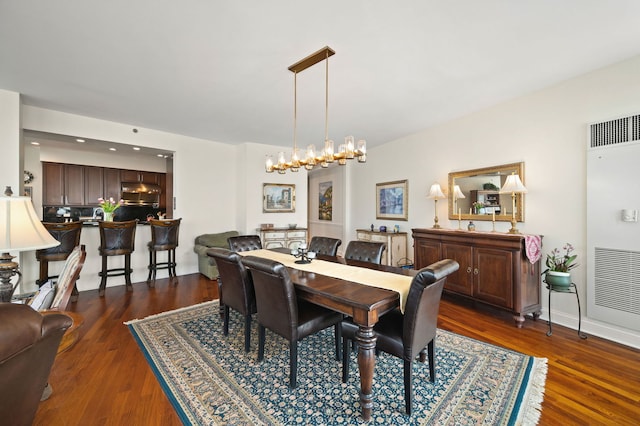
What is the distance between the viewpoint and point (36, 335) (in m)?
0.88

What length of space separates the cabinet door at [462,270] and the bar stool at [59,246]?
518 cm

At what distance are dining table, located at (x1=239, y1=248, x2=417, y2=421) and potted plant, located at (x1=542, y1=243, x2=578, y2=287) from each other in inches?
67.3

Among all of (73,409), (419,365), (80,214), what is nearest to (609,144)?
(419,365)

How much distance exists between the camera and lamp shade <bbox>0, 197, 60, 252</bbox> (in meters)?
1.52

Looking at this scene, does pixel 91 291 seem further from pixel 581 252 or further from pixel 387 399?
pixel 581 252

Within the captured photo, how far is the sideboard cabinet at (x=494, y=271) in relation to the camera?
10.1ft

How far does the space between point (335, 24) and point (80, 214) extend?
7.63 meters

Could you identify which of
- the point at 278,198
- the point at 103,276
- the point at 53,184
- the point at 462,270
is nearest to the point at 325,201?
the point at 278,198

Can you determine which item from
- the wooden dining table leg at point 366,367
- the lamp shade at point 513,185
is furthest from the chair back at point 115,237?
the lamp shade at point 513,185

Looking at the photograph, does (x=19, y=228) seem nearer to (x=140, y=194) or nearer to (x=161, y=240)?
(x=161, y=240)

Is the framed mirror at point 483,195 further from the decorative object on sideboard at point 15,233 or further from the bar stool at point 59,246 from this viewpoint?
the bar stool at point 59,246

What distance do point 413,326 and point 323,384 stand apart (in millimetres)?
865

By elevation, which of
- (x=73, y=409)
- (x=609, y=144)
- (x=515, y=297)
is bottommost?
(x=73, y=409)

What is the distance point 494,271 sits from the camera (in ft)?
10.8
